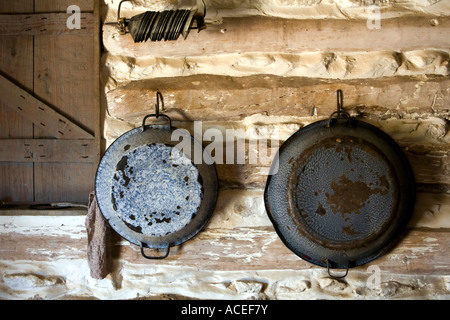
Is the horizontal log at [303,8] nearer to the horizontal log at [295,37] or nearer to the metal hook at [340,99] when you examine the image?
the horizontal log at [295,37]

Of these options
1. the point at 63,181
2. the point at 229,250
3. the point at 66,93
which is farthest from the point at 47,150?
the point at 229,250

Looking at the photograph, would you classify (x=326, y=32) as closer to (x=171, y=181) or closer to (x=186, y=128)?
(x=186, y=128)

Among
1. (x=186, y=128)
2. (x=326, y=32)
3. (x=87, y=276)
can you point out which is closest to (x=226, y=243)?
(x=186, y=128)

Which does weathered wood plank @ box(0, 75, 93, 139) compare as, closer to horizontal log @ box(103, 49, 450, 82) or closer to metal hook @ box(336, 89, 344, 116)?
horizontal log @ box(103, 49, 450, 82)

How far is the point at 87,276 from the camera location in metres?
1.39

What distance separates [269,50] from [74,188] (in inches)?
37.7

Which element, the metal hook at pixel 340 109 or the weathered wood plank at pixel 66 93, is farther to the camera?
the weathered wood plank at pixel 66 93

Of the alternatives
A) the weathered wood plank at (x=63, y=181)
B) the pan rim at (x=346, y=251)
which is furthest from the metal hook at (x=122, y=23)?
the pan rim at (x=346, y=251)

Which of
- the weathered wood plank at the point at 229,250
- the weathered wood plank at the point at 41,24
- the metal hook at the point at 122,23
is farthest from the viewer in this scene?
the weathered wood plank at the point at 41,24

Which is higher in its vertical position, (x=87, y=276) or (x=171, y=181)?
(x=171, y=181)

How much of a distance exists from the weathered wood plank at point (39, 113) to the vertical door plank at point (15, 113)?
0.10ft

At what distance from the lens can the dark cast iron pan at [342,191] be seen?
1229 mm

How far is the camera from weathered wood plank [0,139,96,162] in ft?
4.72
